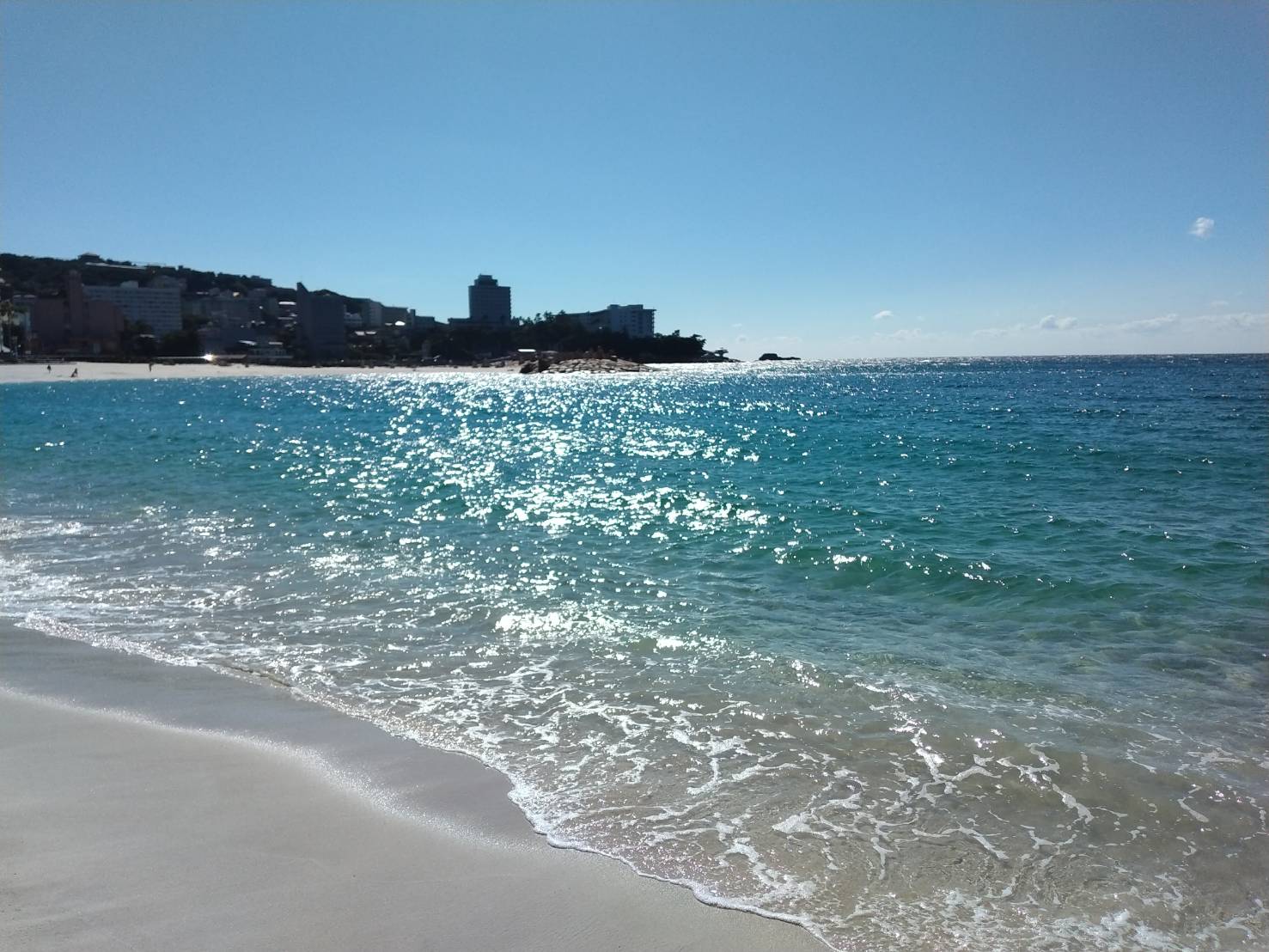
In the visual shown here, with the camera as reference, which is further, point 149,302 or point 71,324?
point 149,302

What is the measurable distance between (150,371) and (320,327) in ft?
228

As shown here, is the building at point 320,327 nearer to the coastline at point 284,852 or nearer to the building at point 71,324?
the building at point 71,324

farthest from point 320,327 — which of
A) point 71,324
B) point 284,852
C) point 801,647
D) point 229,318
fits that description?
point 284,852

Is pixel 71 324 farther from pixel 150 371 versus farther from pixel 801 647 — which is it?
pixel 801 647

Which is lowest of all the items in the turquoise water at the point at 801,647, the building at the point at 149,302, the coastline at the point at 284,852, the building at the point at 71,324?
→ the turquoise water at the point at 801,647

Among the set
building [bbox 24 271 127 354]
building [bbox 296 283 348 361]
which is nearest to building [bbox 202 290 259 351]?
building [bbox 296 283 348 361]

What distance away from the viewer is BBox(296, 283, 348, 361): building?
16038cm

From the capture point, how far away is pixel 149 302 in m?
167

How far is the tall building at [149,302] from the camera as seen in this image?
162m

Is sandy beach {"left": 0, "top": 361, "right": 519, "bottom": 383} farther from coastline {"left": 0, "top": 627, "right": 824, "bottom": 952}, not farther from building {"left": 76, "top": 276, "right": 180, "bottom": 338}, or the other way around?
coastline {"left": 0, "top": 627, "right": 824, "bottom": 952}

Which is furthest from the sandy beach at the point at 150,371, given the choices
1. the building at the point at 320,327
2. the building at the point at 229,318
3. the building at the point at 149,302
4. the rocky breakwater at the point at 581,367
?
the building at the point at 149,302

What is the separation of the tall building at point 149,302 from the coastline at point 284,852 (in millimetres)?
179639

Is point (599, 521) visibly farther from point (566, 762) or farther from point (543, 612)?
point (566, 762)

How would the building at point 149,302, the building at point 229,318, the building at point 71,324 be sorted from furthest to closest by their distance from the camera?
the building at point 149,302, the building at point 229,318, the building at point 71,324
